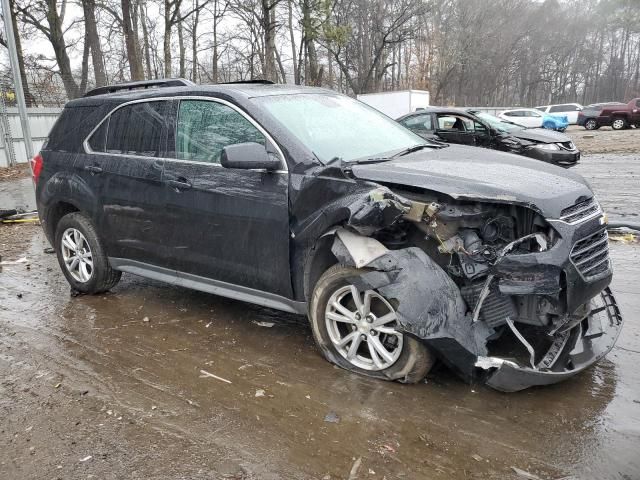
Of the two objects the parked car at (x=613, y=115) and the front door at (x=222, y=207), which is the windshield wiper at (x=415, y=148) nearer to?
the front door at (x=222, y=207)

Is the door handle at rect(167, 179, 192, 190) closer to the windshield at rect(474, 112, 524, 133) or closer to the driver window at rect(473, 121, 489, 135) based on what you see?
the driver window at rect(473, 121, 489, 135)

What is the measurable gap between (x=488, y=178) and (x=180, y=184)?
2322mm

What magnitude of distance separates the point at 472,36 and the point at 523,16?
35.9ft

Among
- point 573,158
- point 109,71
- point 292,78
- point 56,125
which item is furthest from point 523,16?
point 56,125

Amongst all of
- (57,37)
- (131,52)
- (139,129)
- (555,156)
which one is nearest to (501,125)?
(555,156)

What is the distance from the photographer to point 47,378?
3607 millimetres

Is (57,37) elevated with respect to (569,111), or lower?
elevated

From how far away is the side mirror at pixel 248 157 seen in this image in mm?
3506

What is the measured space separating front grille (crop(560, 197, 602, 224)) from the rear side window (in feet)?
10.1

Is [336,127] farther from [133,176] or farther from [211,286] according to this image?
[133,176]

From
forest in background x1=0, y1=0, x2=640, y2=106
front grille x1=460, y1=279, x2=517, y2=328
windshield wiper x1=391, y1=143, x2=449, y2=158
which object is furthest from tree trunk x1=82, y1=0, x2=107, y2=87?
front grille x1=460, y1=279, x2=517, y2=328

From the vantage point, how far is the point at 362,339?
11.0 ft

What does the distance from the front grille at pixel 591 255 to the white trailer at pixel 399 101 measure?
2316 cm

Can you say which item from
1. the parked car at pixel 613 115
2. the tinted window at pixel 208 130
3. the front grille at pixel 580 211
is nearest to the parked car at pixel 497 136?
the tinted window at pixel 208 130
